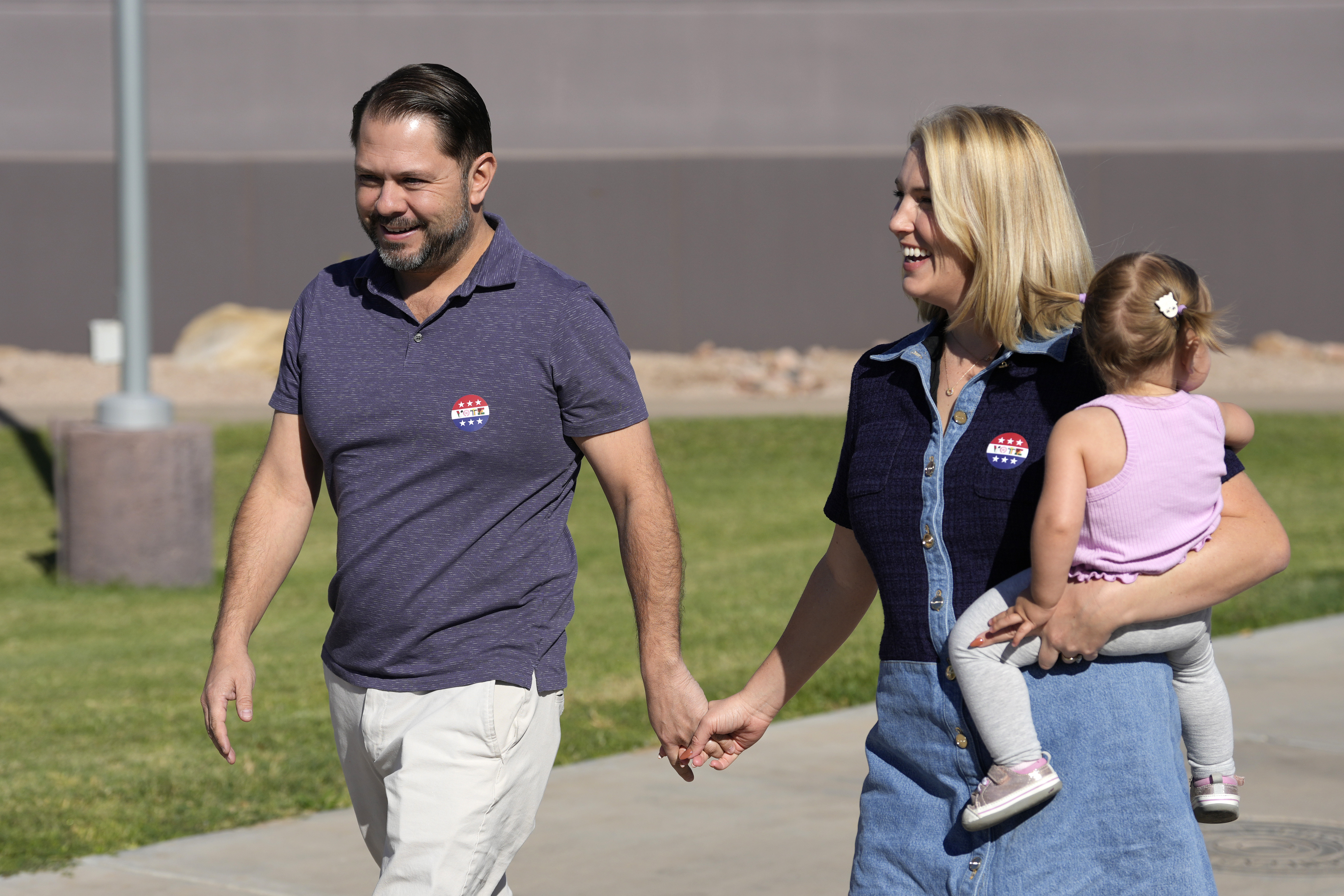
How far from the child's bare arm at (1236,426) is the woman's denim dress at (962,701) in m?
0.05

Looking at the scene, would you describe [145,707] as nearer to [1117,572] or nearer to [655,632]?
[655,632]

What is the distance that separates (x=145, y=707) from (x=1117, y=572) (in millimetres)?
5956

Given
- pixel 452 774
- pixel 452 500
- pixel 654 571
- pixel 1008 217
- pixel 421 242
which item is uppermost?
pixel 1008 217

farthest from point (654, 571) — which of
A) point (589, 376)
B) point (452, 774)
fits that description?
point (452, 774)

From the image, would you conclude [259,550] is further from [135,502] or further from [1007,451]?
[135,502]

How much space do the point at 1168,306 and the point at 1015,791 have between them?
2.61 ft

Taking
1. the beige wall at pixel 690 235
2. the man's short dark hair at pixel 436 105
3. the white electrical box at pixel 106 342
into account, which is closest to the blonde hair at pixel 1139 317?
the man's short dark hair at pixel 436 105

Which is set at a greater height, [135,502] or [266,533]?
[266,533]

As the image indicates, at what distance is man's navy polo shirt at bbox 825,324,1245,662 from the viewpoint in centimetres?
276

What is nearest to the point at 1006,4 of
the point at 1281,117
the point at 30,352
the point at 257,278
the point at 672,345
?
the point at 1281,117

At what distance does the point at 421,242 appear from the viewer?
3.42m

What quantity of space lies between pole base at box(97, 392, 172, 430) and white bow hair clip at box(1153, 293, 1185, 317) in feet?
29.9

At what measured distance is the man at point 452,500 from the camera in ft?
10.9

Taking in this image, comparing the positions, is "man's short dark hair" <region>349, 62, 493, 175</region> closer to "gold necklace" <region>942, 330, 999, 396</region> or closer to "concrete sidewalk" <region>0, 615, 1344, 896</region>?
"gold necklace" <region>942, 330, 999, 396</region>
